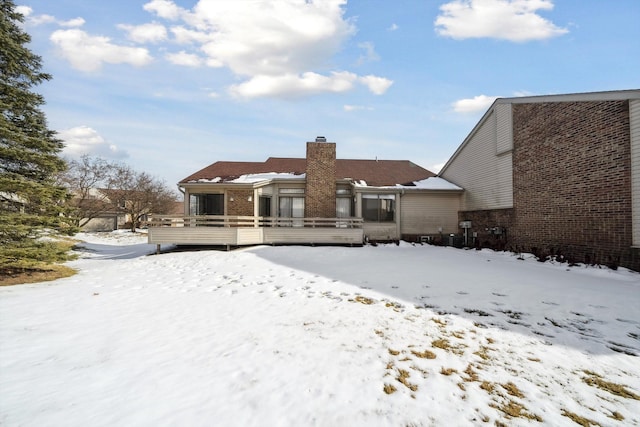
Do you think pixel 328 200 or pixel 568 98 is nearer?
pixel 568 98

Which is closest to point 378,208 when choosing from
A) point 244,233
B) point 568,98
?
point 244,233

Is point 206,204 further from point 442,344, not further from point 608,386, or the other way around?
point 608,386

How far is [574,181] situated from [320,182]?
11.9 metres

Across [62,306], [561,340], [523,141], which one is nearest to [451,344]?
[561,340]

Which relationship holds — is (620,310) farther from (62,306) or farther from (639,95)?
(62,306)

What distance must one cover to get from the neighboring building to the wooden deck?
24.1 feet

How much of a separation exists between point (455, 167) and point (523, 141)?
5801mm

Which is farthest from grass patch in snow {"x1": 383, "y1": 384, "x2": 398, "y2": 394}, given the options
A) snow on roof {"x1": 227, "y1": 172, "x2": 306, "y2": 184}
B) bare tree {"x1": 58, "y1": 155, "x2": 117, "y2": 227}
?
bare tree {"x1": 58, "y1": 155, "x2": 117, "y2": 227}

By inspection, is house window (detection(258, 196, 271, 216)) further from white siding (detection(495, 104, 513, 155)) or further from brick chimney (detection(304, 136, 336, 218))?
white siding (detection(495, 104, 513, 155))

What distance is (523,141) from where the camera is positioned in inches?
547

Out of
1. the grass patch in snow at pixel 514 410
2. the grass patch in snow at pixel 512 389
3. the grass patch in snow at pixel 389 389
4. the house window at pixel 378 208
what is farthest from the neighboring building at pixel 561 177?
the grass patch in snow at pixel 389 389

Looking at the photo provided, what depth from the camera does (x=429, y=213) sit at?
18594 mm

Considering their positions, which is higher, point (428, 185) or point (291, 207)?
point (428, 185)

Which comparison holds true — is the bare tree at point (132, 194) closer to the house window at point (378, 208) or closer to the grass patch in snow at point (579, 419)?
the house window at point (378, 208)
